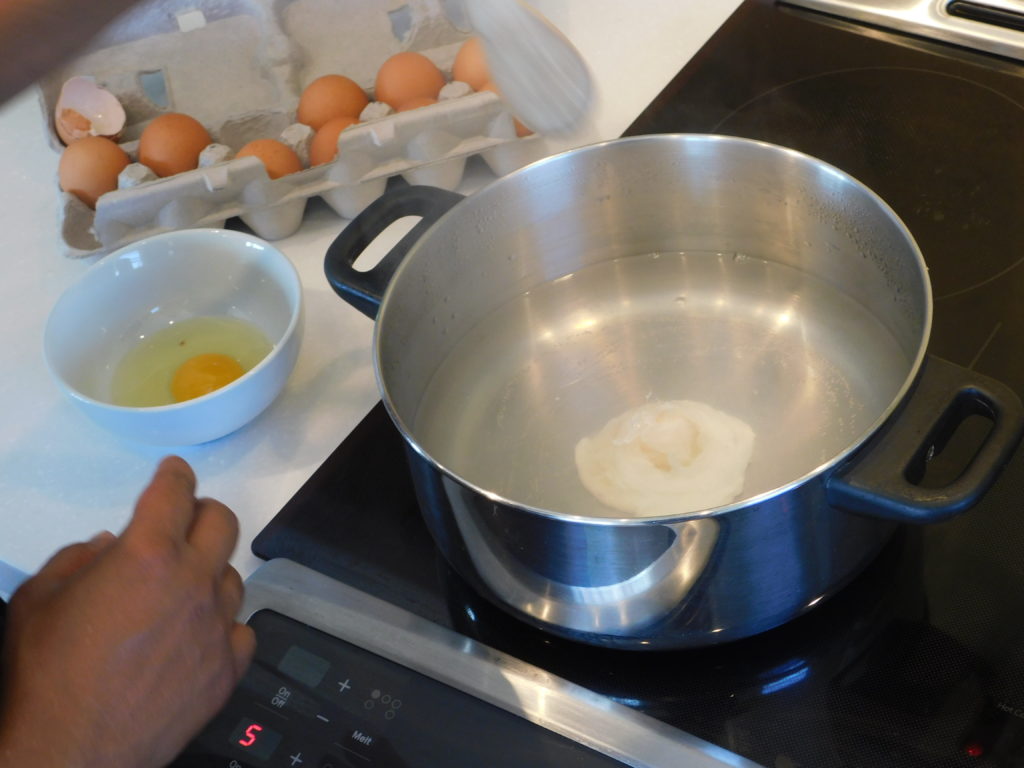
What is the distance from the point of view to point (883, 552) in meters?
0.64

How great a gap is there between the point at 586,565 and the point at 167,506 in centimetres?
21

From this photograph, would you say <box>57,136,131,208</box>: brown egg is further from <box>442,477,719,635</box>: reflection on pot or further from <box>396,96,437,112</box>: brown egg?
<box>442,477,719,635</box>: reflection on pot

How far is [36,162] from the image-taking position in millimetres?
1052

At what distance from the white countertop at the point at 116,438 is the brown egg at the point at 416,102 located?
0.26ft

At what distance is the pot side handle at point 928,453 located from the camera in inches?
19.6

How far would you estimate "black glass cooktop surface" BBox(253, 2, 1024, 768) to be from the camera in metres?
0.56

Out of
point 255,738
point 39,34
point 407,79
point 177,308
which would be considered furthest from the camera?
point 407,79

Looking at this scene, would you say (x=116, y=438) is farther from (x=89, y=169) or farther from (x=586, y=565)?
(x=586, y=565)

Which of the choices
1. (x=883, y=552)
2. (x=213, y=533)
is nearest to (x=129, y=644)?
(x=213, y=533)

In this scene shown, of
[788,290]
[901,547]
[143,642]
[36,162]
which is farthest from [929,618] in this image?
[36,162]

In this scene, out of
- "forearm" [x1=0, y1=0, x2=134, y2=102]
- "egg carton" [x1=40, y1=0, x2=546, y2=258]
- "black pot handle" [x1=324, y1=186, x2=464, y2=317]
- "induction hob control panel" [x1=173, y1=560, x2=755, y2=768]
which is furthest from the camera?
"egg carton" [x1=40, y1=0, x2=546, y2=258]

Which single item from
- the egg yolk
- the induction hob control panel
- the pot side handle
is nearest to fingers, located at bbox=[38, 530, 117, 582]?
the induction hob control panel

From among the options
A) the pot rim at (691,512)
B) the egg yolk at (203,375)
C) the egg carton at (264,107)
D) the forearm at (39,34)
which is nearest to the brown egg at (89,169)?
the egg carton at (264,107)

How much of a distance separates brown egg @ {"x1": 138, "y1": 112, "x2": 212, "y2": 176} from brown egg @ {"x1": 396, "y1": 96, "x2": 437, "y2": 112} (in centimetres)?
18
